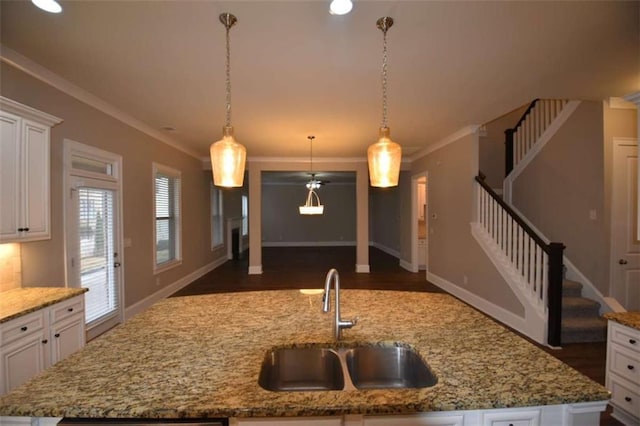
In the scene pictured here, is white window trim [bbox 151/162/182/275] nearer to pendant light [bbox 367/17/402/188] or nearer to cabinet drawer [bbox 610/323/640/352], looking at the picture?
pendant light [bbox 367/17/402/188]

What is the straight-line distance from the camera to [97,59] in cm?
249

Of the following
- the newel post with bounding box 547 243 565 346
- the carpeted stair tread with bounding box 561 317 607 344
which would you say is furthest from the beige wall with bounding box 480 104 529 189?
the carpeted stair tread with bounding box 561 317 607 344

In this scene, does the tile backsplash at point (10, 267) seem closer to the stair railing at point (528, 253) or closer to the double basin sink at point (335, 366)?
the double basin sink at point (335, 366)

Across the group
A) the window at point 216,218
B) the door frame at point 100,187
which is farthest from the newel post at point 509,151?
the window at point 216,218

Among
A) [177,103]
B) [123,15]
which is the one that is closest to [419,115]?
[177,103]

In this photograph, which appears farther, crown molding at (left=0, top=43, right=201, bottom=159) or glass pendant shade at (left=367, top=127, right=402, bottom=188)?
crown molding at (left=0, top=43, right=201, bottom=159)

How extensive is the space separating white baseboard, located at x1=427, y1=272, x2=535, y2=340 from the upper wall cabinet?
4.87 metres

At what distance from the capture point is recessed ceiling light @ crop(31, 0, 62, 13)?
1.78 metres

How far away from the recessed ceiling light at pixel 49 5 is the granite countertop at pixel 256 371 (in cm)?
194

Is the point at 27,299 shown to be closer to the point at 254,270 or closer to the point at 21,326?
the point at 21,326

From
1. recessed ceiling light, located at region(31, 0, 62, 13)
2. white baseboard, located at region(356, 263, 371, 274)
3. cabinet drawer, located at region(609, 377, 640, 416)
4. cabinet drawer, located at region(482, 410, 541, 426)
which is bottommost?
white baseboard, located at region(356, 263, 371, 274)

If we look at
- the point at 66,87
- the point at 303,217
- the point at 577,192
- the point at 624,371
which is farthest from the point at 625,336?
the point at 303,217

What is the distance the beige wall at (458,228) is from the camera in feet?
13.6

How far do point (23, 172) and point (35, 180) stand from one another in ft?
0.39
